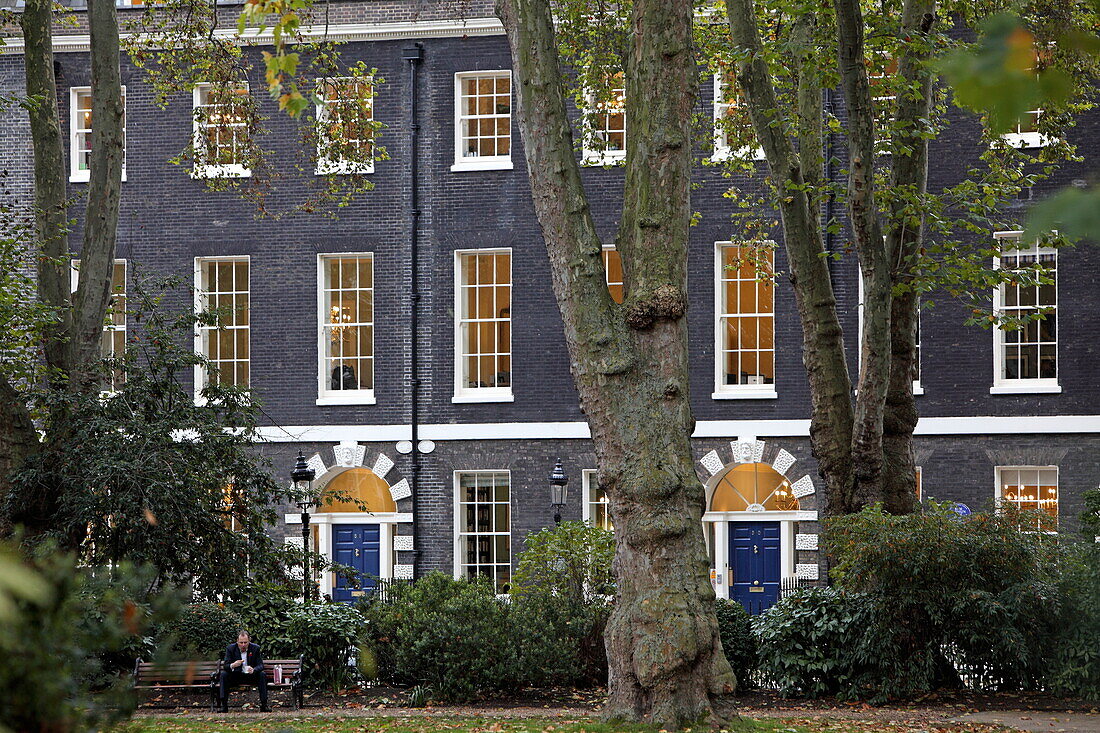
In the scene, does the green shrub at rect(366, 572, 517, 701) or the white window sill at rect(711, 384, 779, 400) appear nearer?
the green shrub at rect(366, 572, 517, 701)

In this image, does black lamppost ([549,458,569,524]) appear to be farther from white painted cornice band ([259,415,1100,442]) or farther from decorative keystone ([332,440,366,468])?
decorative keystone ([332,440,366,468])

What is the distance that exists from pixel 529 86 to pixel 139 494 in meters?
6.64

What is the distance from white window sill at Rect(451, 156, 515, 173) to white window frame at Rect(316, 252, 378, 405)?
2.63 meters

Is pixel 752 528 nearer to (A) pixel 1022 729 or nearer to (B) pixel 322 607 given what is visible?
(B) pixel 322 607

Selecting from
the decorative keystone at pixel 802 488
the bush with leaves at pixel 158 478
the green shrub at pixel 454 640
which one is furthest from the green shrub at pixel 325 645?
the decorative keystone at pixel 802 488

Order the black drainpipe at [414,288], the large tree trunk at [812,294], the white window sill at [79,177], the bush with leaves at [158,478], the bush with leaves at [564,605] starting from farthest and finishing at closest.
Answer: the white window sill at [79,177]
the black drainpipe at [414,288]
the large tree trunk at [812,294]
the bush with leaves at [564,605]
the bush with leaves at [158,478]

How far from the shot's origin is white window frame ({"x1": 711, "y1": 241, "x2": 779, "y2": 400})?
24766 millimetres

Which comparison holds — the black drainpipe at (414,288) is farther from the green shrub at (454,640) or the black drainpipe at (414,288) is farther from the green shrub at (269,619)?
the green shrub at (454,640)

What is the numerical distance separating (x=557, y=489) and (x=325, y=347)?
596 centimetres

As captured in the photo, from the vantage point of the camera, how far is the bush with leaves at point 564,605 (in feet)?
50.1

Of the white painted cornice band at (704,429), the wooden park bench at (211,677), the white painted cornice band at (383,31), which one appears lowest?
the wooden park bench at (211,677)

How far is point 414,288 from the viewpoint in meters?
25.8

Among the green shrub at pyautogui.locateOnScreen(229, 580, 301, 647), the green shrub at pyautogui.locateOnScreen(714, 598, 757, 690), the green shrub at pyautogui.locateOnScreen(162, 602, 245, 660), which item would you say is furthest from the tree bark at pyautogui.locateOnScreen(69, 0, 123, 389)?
the green shrub at pyautogui.locateOnScreen(714, 598, 757, 690)

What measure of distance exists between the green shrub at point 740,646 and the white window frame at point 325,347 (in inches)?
456
